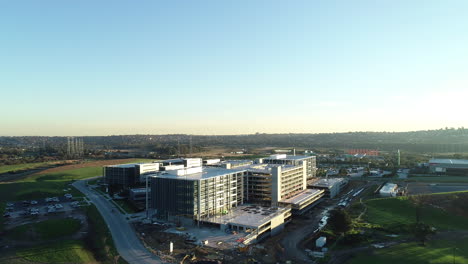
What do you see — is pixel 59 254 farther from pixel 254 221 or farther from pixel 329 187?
pixel 329 187

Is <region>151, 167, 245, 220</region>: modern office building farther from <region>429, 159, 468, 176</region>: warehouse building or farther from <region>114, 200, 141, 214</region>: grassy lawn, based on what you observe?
<region>429, 159, 468, 176</region>: warehouse building

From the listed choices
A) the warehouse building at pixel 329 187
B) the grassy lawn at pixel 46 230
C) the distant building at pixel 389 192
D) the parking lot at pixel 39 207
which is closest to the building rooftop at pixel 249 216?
the grassy lawn at pixel 46 230

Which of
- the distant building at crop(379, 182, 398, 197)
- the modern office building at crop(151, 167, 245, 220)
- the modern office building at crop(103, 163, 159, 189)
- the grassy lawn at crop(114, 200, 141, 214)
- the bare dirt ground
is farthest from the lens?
the modern office building at crop(103, 163, 159, 189)

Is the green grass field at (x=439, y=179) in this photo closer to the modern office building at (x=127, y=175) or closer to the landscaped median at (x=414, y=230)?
the landscaped median at (x=414, y=230)

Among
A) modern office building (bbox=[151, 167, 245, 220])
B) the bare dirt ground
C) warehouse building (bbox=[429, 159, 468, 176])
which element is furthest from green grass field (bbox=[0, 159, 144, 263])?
warehouse building (bbox=[429, 159, 468, 176])

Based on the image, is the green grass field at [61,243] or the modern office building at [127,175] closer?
the green grass field at [61,243]

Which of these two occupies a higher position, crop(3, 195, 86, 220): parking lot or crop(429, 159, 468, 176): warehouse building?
crop(429, 159, 468, 176): warehouse building

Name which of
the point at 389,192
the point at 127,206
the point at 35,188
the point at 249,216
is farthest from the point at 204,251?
the point at 35,188
